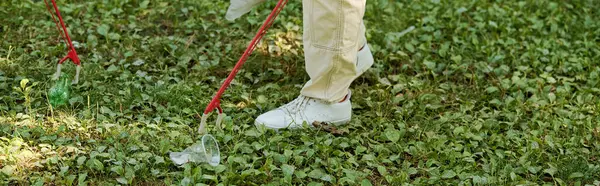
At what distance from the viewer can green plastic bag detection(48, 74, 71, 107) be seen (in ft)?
10.7

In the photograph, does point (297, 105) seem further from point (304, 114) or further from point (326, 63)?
point (326, 63)

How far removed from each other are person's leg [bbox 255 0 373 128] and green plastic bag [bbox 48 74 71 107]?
2.53ft

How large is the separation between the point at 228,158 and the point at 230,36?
1.40m

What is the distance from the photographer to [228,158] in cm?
293

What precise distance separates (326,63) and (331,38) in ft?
0.34

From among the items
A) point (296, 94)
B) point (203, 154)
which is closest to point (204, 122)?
point (203, 154)

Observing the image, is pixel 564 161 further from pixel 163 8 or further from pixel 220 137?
pixel 163 8

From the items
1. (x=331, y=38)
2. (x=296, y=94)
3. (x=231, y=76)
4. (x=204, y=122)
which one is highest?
(x=331, y=38)

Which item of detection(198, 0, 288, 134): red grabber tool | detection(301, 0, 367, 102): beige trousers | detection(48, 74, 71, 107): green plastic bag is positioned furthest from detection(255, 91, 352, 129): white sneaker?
detection(48, 74, 71, 107): green plastic bag

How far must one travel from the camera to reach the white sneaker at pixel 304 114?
10.8ft

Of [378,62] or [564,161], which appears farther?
[378,62]

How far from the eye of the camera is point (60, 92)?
10.7ft

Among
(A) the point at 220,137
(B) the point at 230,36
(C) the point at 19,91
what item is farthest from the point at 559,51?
(C) the point at 19,91

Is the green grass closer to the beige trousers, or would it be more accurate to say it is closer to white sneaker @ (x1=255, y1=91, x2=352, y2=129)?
white sneaker @ (x1=255, y1=91, x2=352, y2=129)
